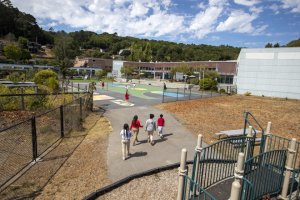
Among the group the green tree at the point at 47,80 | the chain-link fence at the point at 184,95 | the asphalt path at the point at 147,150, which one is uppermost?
the green tree at the point at 47,80

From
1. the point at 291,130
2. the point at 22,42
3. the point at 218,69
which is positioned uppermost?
the point at 22,42

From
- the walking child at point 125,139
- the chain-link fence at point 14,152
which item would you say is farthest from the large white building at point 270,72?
the chain-link fence at point 14,152

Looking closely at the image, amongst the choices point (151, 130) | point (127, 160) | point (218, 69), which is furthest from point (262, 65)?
point (127, 160)

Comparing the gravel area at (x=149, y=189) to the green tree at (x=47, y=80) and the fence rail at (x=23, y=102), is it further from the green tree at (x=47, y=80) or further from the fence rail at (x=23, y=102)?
the green tree at (x=47, y=80)

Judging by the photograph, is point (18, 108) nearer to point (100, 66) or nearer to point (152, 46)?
point (100, 66)

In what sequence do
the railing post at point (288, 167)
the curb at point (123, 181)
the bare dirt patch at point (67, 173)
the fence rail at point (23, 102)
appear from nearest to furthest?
the curb at point (123, 181) < the bare dirt patch at point (67, 173) < the railing post at point (288, 167) < the fence rail at point (23, 102)

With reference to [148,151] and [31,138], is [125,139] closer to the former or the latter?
[148,151]

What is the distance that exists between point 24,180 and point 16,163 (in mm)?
1325

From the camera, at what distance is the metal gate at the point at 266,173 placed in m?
6.10

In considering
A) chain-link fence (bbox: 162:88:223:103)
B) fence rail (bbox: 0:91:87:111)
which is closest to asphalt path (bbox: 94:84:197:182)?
fence rail (bbox: 0:91:87:111)

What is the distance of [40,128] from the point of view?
11188mm

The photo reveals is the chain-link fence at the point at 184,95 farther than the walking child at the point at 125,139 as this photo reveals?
Yes

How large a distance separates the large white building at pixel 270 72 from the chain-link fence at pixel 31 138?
105 feet

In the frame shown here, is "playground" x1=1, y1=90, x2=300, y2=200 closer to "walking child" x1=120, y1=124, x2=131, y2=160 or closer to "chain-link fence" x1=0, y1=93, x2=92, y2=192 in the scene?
"walking child" x1=120, y1=124, x2=131, y2=160
